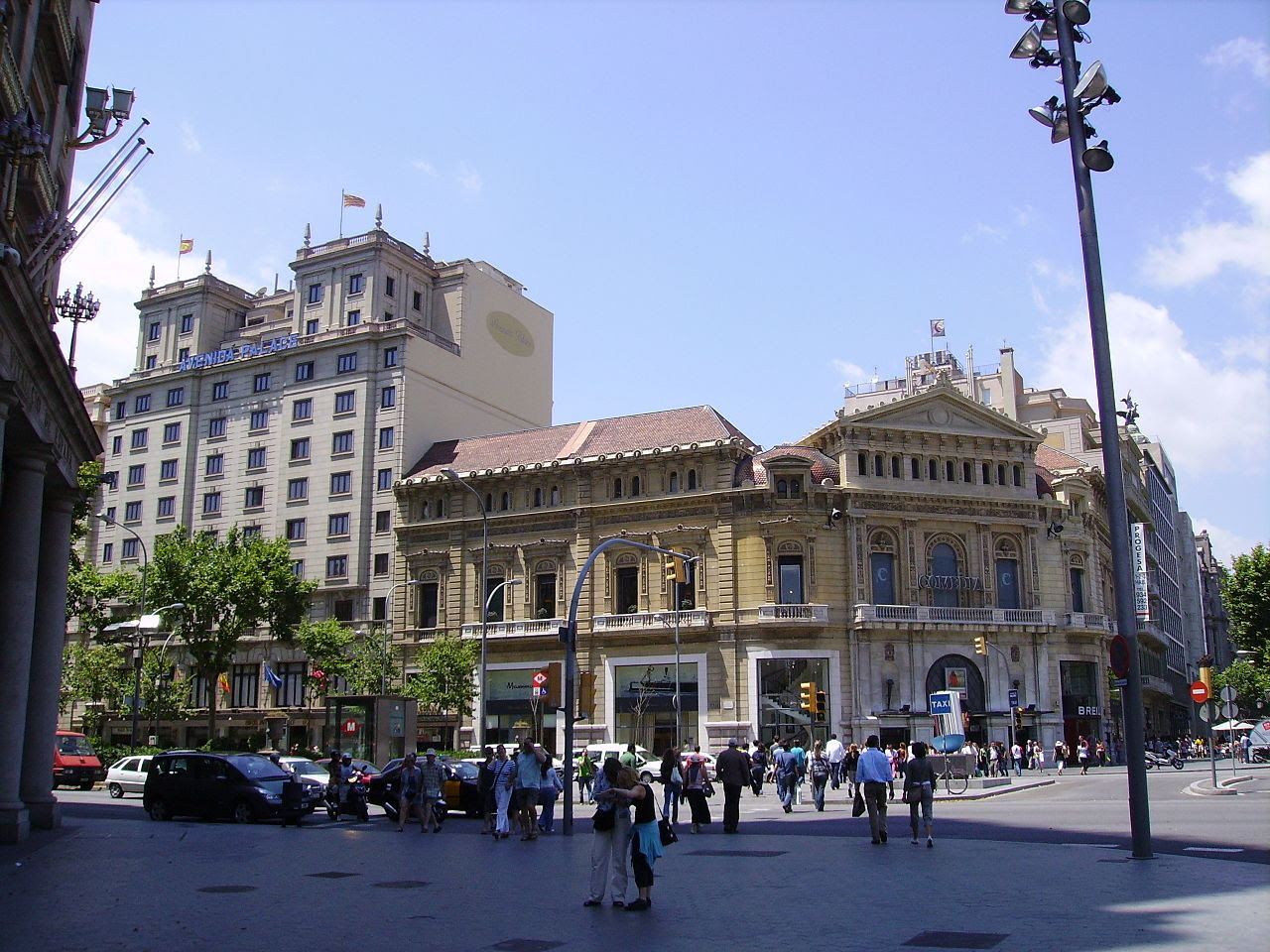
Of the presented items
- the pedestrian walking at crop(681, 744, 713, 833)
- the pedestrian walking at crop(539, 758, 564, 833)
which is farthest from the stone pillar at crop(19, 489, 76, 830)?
the pedestrian walking at crop(681, 744, 713, 833)

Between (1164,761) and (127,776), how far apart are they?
45002mm

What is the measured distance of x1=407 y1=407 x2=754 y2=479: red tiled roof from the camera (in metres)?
56.8

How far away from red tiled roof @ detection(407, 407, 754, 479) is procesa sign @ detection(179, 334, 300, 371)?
Answer: 37.5 ft

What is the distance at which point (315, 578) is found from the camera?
63156 millimetres

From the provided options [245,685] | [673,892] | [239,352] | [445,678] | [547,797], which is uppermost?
[239,352]

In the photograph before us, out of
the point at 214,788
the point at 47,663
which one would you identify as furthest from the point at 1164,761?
the point at 47,663

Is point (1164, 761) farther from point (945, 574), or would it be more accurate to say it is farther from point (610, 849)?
point (610, 849)

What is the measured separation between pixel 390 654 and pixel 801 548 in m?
20.9

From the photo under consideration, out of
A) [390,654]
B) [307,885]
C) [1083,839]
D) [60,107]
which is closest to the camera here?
[307,885]

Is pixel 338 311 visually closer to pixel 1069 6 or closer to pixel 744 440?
pixel 744 440

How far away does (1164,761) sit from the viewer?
54281 millimetres

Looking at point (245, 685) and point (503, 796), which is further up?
point (245, 685)

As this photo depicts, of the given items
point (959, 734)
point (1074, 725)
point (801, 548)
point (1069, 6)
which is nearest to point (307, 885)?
point (1069, 6)

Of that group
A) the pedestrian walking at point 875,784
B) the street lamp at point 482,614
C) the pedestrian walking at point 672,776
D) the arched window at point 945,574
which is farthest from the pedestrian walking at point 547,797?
the arched window at point 945,574
